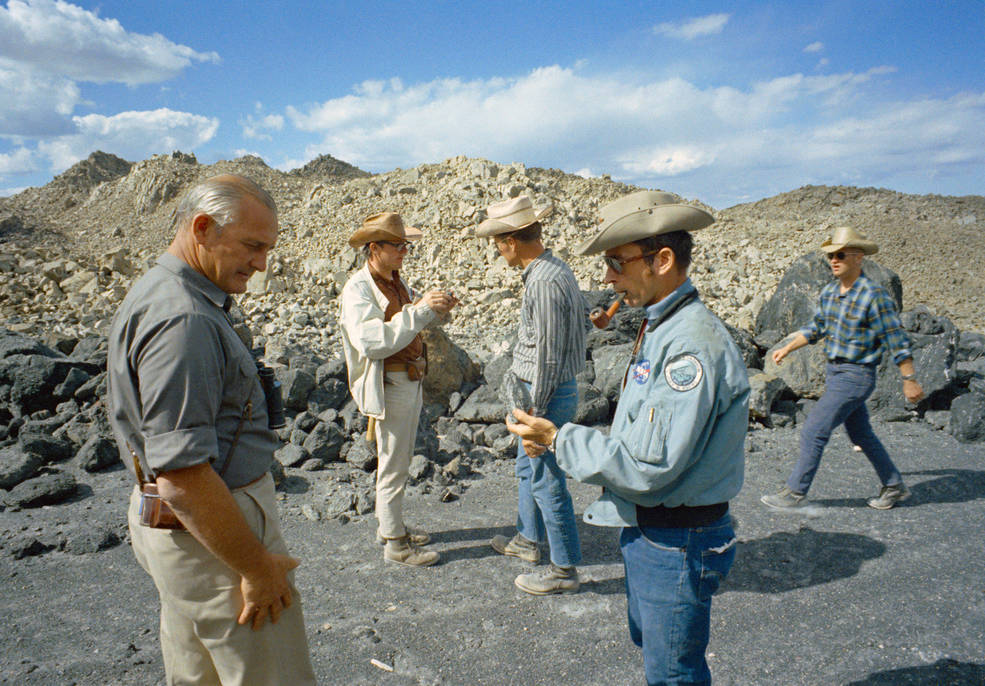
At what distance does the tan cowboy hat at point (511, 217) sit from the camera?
353 cm

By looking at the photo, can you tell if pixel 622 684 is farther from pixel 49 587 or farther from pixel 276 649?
pixel 49 587

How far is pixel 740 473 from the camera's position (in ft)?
6.60

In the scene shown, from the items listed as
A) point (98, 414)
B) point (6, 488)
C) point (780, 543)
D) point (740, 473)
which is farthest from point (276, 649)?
point (98, 414)

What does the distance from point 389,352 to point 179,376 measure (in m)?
2.13

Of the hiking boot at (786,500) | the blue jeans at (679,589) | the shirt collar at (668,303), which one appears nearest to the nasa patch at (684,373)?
the shirt collar at (668,303)

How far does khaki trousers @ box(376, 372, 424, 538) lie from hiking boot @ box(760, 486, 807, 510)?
307 centimetres

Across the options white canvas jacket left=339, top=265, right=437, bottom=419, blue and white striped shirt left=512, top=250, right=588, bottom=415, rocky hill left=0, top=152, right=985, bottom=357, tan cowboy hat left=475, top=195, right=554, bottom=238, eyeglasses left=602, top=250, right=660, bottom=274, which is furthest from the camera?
rocky hill left=0, top=152, right=985, bottom=357

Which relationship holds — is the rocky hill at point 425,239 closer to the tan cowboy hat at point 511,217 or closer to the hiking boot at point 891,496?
the hiking boot at point 891,496

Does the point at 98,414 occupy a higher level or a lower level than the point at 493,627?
higher

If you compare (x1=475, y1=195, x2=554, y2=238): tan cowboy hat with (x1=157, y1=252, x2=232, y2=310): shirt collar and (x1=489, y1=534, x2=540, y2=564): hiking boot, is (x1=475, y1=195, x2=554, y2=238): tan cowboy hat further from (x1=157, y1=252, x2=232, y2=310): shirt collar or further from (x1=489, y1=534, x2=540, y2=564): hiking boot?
(x1=489, y1=534, x2=540, y2=564): hiking boot

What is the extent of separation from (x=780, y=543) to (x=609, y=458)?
3303 millimetres

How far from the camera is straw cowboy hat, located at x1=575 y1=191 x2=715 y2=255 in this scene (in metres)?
1.99

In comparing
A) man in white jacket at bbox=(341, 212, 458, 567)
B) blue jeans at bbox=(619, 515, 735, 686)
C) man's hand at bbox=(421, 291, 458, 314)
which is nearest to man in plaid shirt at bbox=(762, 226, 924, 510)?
man's hand at bbox=(421, 291, 458, 314)

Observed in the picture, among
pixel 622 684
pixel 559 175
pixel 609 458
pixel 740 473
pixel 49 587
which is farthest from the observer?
pixel 559 175
